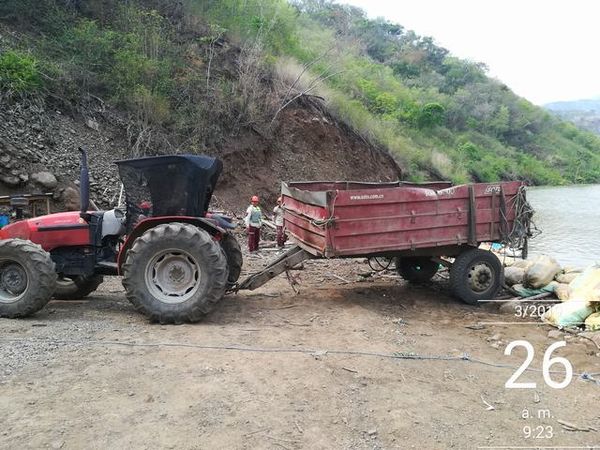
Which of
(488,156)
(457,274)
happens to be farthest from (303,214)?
(488,156)

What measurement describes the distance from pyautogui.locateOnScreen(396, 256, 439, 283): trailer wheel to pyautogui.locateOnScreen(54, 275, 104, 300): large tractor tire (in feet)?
14.3

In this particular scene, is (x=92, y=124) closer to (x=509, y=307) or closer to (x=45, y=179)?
(x=45, y=179)

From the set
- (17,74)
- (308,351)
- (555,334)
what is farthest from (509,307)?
(17,74)

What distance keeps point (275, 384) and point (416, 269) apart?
4511mm

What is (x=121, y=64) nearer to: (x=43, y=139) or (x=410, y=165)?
(x=43, y=139)

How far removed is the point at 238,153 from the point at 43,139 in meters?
5.08

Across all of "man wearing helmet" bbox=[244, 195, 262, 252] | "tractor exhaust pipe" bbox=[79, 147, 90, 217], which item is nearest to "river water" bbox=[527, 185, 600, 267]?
"man wearing helmet" bbox=[244, 195, 262, 252]

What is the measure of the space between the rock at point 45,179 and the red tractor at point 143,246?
4456mm

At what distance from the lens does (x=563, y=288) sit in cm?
693

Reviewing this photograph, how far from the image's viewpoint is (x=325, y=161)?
16172 mm

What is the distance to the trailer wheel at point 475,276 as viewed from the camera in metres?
6.88

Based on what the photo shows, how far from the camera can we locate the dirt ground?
3104mm

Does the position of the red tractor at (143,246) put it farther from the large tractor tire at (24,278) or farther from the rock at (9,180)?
the rock at (9,180)

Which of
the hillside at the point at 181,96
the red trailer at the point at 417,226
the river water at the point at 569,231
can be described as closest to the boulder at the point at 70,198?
the hillside at the point at 181,96
